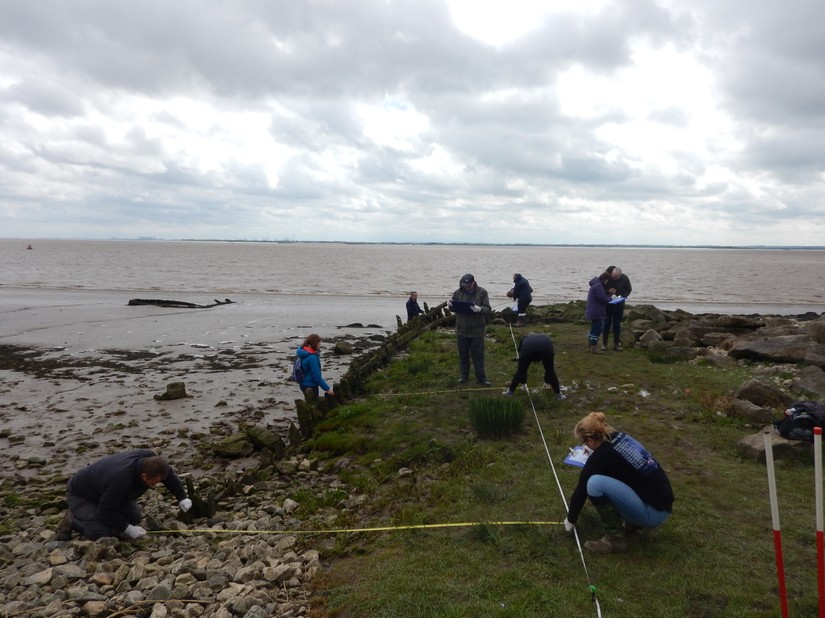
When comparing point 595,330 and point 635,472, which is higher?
point 595,330

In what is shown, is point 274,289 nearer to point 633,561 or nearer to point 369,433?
point 369,433

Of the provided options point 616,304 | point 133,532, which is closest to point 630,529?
point 133,532

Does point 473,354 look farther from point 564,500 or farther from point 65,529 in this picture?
point 65,529

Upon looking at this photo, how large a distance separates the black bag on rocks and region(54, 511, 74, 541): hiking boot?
8390 mm

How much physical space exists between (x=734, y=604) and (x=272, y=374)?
1250 centimetres

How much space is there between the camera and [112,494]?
573 centimetres

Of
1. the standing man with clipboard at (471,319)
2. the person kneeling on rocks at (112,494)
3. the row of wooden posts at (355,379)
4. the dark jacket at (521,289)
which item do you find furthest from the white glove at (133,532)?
the dark jacket at (521,289)

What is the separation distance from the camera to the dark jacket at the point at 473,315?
10195 millimetres

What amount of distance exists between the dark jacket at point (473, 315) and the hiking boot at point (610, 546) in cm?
543

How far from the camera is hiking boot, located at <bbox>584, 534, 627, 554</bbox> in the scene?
4.95 meters

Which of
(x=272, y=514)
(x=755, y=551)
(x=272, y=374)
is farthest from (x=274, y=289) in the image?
(x=755, y=551)

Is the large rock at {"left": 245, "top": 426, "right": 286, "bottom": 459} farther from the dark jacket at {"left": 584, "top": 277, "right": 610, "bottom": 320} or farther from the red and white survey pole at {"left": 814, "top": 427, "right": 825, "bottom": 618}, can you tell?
the dark jacket at {"left": 584, "top": 277, "right": 610, "bottom": 320}

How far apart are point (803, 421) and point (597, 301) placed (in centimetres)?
611

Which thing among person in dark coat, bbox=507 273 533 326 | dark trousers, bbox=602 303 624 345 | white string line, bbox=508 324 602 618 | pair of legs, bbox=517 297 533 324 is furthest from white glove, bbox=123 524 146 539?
pair of legs, bbox=517 297 533 324
